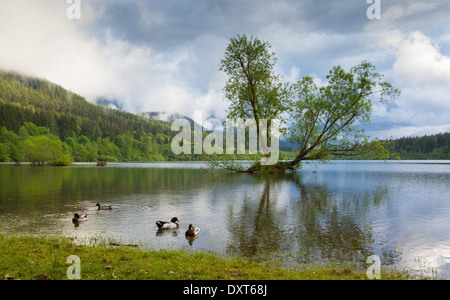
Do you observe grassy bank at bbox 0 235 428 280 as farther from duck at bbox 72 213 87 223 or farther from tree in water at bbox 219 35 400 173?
tree in water at bbox 219 35 400 173

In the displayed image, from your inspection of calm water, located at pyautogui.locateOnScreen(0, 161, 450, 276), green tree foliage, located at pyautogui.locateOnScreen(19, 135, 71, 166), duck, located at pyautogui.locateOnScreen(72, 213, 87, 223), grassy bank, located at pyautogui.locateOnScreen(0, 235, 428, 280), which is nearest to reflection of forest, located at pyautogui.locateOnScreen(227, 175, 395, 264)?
calm water, located at pyautogui.locateOnScreen(0, 161, 450, 276)

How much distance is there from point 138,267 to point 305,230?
13403 mm

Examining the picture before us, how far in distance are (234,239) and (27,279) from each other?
1163 centimetres

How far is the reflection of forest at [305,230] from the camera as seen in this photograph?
1633 cm

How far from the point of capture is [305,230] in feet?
71.4

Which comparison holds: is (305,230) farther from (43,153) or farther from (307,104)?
(43,153)

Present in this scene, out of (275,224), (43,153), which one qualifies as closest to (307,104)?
(275,224)

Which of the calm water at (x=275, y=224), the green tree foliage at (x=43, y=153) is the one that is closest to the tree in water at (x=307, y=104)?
the calm water at (x=275, y=224)

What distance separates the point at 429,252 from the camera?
55.5 feet

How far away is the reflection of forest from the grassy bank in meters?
2.59

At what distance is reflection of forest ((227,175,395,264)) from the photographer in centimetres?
1633

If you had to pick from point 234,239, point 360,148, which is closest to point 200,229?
point 234,239

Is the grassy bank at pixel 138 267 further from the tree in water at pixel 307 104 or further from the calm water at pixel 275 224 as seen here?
the tree in water at pixel 307 104
